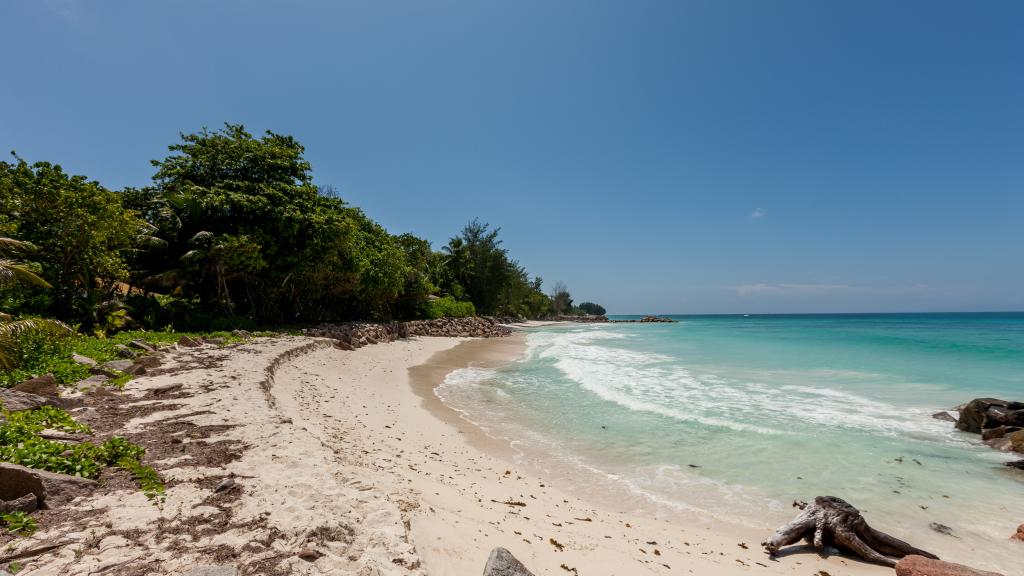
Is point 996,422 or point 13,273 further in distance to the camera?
point 996,422

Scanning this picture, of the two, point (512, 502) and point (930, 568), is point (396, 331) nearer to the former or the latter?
point (512, 502)

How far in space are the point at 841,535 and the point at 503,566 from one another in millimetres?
4432

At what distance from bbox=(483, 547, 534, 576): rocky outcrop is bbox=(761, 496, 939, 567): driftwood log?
147 inches

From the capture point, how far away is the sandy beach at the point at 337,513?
2.86 metres

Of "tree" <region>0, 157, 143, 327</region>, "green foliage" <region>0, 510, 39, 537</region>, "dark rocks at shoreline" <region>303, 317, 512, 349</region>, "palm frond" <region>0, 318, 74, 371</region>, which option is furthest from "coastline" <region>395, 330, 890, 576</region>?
"dark rocks at shoreline" <region>303, 317, 512, 349</region>

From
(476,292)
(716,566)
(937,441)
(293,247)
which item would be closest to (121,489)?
(716,566)

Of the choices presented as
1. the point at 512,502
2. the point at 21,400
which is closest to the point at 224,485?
the point at 512,502

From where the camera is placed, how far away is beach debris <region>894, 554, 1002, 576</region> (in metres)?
3.73

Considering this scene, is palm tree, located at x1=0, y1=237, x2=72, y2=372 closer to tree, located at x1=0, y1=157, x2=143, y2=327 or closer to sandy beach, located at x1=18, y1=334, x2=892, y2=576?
sandy beach, located at x1=18, y1=334, x2=892, y2=576

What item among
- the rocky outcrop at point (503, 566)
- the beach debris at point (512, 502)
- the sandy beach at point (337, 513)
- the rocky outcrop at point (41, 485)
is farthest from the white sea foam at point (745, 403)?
the rocky outcrop at point (41, 485)

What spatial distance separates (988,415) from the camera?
29.3 ft

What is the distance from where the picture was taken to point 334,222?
791 inches

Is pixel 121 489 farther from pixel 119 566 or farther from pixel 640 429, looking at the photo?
pixel 640 429

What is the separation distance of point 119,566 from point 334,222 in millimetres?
19468
